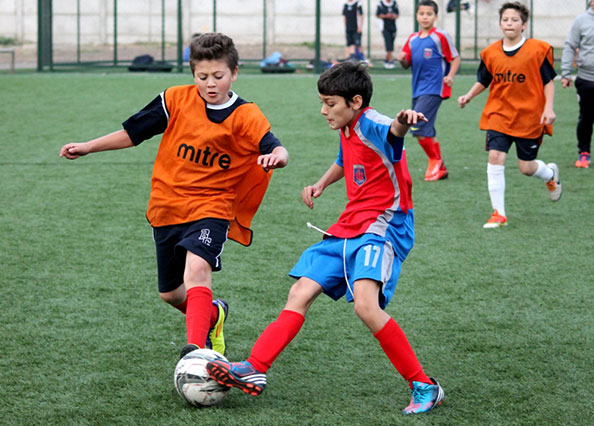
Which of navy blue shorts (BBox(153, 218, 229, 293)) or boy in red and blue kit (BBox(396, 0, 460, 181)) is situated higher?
boy in red and blue kit (BBox(396, 0, 460, 181))

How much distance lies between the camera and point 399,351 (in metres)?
3.49

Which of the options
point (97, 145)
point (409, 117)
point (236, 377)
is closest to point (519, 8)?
point (409, 117)

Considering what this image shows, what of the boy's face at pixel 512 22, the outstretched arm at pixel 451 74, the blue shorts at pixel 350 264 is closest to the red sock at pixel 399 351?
the blue shorts at pixel 350 264

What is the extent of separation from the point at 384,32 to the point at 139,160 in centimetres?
1374

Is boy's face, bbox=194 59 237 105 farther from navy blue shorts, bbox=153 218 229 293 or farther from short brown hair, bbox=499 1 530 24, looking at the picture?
short brown hair, bbox=499 1 530 24

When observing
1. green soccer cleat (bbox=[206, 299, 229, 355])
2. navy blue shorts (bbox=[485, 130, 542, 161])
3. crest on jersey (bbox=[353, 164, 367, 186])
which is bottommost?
green soccer cleat (bbox=[206, 299, 229, 355])

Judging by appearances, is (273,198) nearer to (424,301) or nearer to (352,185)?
(424,301)

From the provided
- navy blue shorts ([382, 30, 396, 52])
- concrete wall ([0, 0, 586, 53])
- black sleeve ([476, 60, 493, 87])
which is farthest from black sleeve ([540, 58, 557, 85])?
navy blue shorts ([382, 30, 396, 52])

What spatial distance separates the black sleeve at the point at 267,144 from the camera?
3.83m

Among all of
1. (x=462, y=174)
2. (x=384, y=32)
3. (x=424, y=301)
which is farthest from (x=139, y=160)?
(x=384, y=32)

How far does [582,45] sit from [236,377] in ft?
24.8

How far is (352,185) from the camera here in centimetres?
373

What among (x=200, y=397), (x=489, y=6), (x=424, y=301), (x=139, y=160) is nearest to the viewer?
(x=200, y=397)

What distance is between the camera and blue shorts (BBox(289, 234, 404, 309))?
11.5 ft
